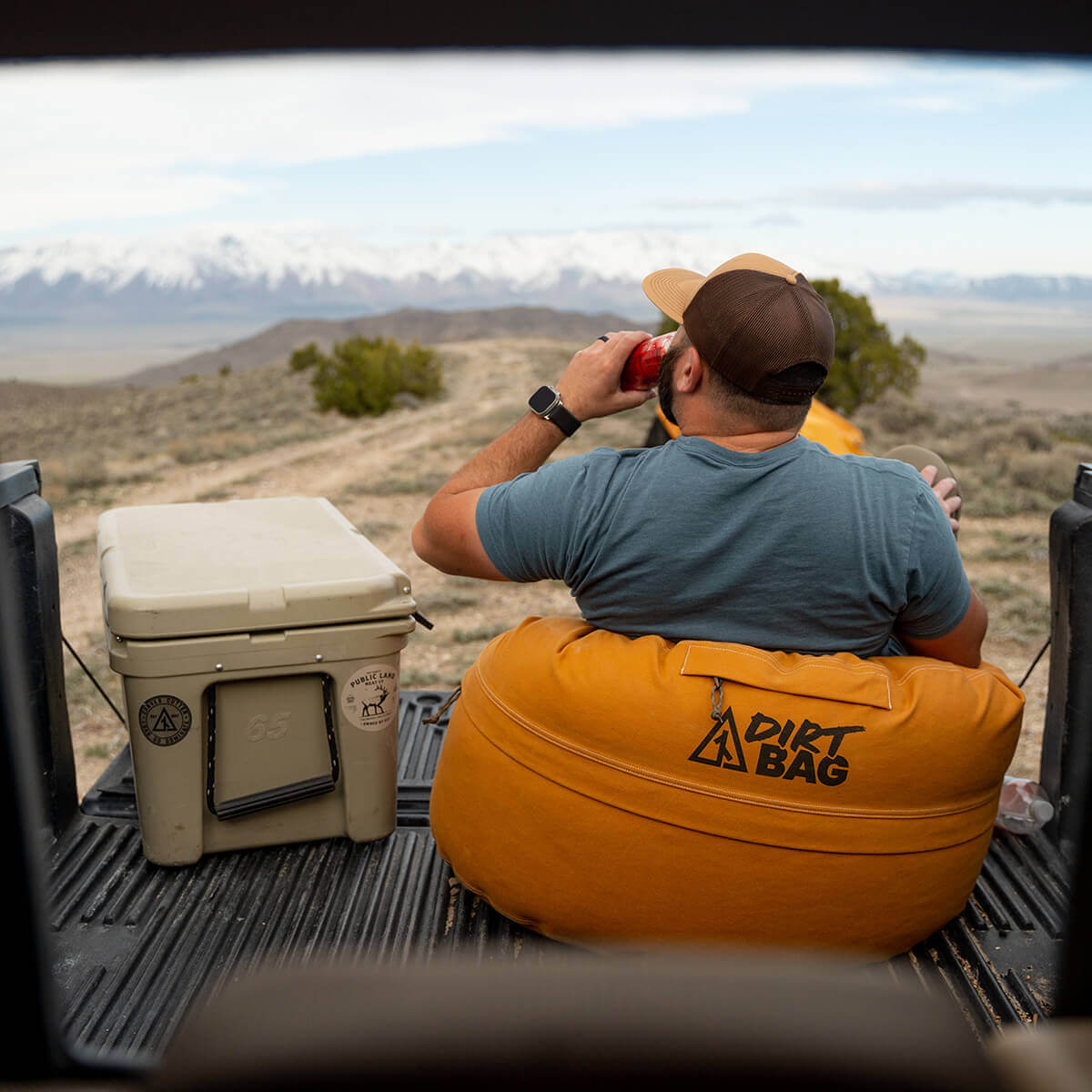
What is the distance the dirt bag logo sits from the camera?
2.04m

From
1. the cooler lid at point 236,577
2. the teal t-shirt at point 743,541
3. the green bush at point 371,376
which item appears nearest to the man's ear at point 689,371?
the teal t-shirt at point 743,541

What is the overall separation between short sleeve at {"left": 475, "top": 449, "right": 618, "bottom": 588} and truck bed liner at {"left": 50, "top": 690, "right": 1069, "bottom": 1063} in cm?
91

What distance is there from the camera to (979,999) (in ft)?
7.59

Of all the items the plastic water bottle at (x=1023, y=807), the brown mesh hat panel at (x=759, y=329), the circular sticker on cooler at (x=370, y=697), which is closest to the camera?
the brown mesh hat panel at (x=759, y=329)

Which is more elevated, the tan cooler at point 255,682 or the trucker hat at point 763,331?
the trucker hat at point 763,331

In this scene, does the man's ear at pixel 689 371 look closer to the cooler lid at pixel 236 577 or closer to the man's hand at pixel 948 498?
the man's hand at pixel 948 498

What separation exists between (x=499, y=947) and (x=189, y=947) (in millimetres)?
745

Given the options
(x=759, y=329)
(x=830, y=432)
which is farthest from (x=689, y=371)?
(x=830, y=432)

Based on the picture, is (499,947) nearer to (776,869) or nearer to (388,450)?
(776,869)

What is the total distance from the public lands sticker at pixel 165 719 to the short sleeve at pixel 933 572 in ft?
5.85

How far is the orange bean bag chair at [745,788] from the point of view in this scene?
6.73ft

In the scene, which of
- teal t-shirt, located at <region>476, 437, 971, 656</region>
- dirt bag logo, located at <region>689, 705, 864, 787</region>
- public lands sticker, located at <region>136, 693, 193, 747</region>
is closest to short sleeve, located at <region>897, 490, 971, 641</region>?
teal t-shirt, located at <region>476, 437, 971, 656</region>

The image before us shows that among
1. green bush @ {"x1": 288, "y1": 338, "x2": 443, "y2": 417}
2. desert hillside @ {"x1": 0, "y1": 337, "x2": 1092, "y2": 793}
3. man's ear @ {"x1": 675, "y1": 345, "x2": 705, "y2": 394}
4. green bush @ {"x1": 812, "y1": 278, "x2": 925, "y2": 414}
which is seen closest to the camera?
man's ear @ {"x1": 675, "y1": 345, "x2": 705, "y2": 394}

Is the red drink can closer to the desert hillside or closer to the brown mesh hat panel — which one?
the brown mesh hat panel
